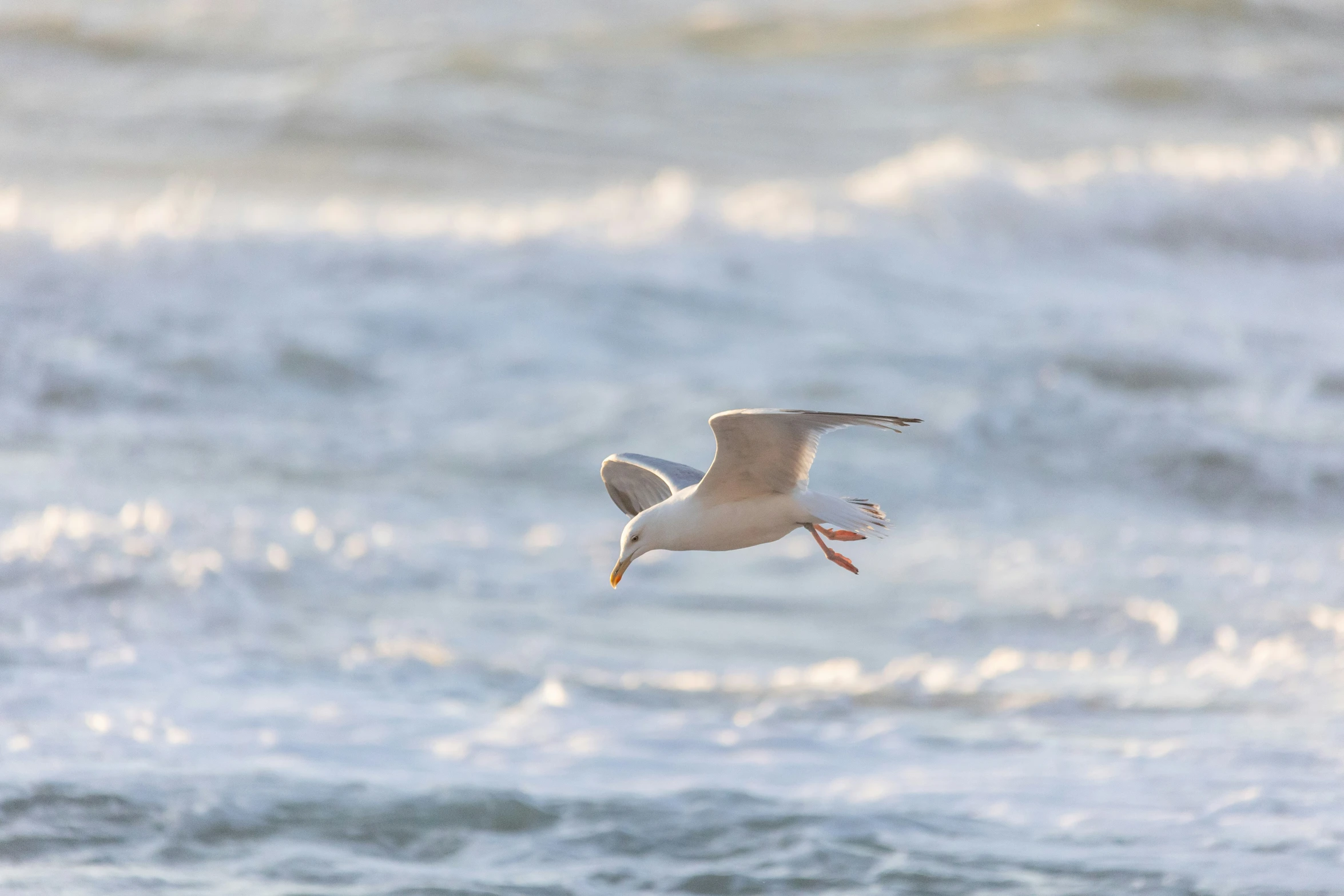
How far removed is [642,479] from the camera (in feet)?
13.6

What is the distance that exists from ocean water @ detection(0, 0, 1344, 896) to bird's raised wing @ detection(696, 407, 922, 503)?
116 inches

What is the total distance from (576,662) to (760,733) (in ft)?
3.94

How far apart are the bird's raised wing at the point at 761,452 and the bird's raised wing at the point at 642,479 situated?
0.38 m

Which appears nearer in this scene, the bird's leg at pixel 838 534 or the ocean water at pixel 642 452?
the bird's leg at pixel 838 534

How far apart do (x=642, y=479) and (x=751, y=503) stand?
0.73 metres

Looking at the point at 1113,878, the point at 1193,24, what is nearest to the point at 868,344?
the point at 1113,878

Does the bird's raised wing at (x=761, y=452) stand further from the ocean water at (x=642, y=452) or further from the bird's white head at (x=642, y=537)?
the ocean water at (x=642, y=452)

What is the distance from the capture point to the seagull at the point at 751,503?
333cm

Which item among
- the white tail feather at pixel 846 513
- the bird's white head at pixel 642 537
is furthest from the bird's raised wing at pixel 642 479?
the white tail feather at pixel 846 513

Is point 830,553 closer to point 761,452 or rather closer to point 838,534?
point 838,534

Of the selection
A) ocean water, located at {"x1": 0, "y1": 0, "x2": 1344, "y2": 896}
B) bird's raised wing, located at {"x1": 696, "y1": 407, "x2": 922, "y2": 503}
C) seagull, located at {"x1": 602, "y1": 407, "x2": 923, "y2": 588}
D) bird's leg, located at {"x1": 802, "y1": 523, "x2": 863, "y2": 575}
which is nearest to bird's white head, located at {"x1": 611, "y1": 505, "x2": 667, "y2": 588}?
seagull, located at {"x1": 602, "y1": 407, "x2": 923, "y2": 588}

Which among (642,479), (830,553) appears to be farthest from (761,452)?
(642,479)

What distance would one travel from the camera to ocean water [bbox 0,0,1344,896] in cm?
654

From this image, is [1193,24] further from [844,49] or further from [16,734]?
[16,734]
